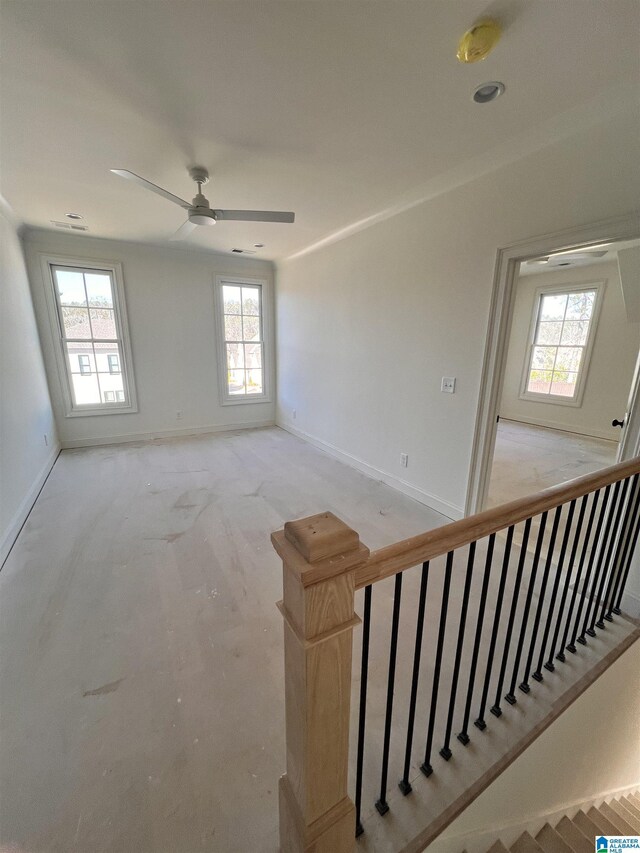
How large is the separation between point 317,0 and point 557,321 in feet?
20.4

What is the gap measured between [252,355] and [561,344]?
211 inches

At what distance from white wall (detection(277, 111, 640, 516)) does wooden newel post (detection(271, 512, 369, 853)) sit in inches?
87.4

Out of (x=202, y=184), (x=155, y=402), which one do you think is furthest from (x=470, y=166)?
(x=155, y=402)

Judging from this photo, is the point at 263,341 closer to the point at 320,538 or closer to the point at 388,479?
the point at 388,479

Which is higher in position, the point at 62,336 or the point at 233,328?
the point at 233,328

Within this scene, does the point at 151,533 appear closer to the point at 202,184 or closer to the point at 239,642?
the point at 239,642

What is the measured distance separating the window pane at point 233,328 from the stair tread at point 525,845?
5532 millimetres

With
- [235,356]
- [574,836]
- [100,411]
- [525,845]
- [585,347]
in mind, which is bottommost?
[574,836]

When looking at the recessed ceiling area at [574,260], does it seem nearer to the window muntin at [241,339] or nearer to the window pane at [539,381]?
the window pane at [539,381]

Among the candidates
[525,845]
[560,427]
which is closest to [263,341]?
[560,427]

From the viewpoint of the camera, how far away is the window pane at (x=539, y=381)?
6035 millimetres

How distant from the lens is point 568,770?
5.48 feet

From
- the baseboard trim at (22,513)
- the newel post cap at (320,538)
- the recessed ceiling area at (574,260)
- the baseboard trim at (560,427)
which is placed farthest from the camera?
the baseboard trim at (560,427)

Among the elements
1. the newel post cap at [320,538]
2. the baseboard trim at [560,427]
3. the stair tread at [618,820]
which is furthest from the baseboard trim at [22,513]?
the baseboard trim at [560,427]
